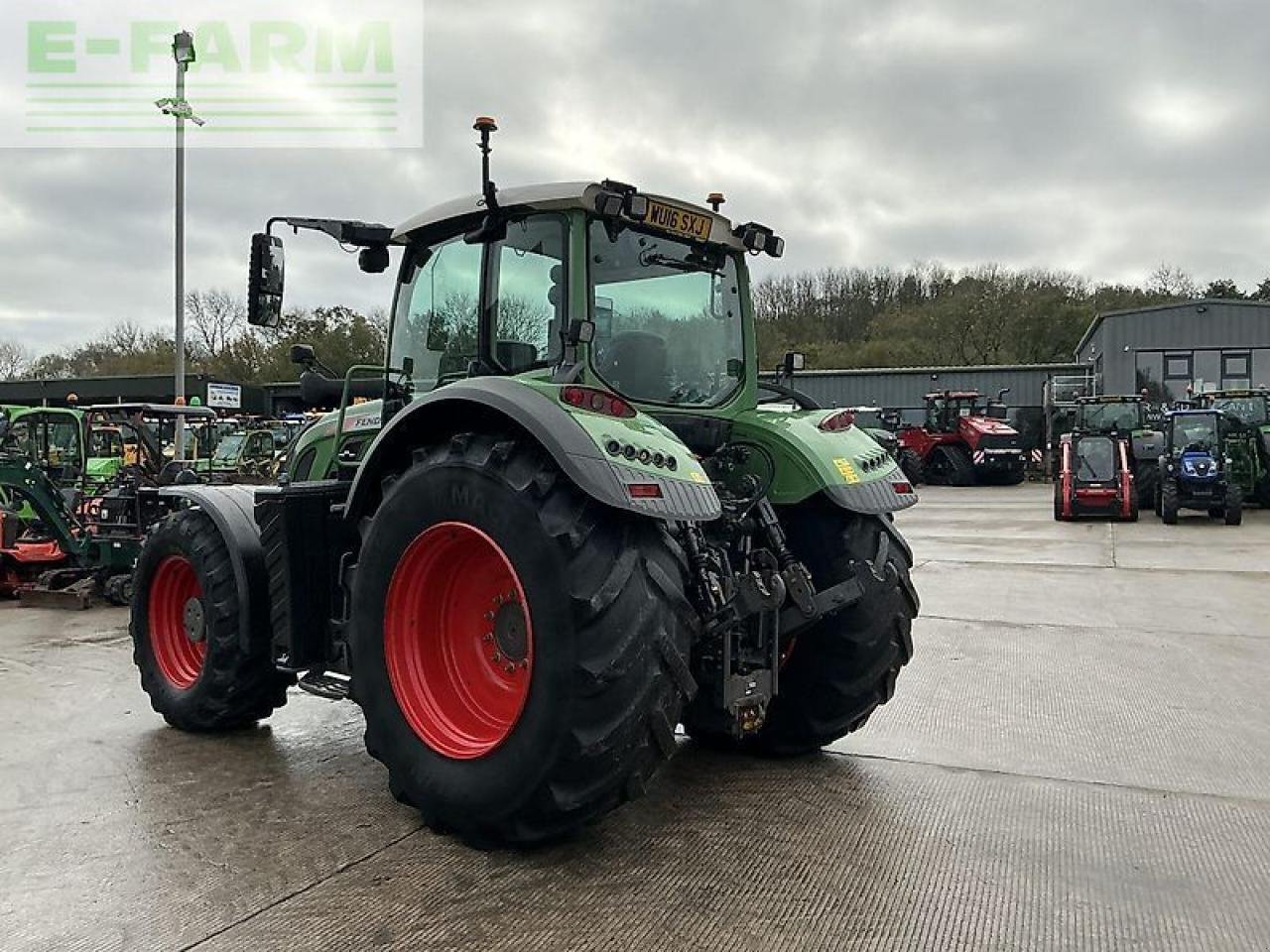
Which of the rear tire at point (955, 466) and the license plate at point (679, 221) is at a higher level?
the license plate at point (679, 221)

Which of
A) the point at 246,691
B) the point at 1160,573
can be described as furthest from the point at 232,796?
the point at 1160,573

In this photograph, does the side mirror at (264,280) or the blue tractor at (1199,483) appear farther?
the blue tractor at (1199,483)

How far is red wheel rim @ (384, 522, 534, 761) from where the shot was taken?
3627 millimetres

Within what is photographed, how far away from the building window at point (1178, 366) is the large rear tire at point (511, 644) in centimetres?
3314

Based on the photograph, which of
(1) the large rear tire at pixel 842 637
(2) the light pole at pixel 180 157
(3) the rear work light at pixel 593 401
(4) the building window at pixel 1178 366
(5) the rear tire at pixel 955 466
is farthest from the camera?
(4) the building window at pixel 1178 366

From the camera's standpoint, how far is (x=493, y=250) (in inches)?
161

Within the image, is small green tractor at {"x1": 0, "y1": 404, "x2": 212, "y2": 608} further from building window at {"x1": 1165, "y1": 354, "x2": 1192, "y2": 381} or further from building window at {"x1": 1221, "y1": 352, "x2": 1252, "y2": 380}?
building window at {"x1": 1221, "y1": 352, "x2": 1252, "y2": 380}

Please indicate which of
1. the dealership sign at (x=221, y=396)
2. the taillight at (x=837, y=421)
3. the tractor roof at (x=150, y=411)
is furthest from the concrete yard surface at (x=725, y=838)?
the dealership sign at (x=221, y=396)

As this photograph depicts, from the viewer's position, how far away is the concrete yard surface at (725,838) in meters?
2.91

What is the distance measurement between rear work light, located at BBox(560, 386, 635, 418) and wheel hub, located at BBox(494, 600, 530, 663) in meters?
0.75

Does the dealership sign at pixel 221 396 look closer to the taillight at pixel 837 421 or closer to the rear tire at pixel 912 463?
the rear tire at pixel 912 463

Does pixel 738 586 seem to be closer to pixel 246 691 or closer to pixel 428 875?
pixel 428 875

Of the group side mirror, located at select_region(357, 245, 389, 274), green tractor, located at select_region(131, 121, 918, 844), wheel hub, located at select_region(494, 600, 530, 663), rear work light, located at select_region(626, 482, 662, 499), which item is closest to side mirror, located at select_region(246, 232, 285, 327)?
green tractor, located at select_region(131, 121, 918, 844)

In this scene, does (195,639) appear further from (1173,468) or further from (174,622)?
(1173,468)
